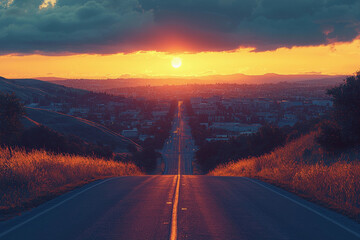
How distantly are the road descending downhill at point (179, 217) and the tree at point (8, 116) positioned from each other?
19.5 m

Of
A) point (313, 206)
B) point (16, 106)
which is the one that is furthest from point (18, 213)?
point (16, 106)

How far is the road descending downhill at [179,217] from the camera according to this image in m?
6.84

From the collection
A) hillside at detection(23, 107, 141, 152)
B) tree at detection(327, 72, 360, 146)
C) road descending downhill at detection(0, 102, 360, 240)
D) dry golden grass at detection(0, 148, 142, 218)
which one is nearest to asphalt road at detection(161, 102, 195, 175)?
hillside at detection(23, 107, 141, 152)

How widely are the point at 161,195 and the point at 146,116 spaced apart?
111 meters

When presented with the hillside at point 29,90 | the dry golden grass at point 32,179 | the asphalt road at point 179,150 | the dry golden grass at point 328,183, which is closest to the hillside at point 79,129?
the asphalt road at point 179,150

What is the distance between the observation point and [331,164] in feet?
51.5

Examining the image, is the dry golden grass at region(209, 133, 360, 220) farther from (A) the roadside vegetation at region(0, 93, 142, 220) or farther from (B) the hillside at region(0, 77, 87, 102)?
(B) the hillside at region(0, 77, 87, 102)

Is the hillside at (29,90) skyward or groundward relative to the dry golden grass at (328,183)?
skyward

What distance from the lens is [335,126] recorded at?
67.7 ft

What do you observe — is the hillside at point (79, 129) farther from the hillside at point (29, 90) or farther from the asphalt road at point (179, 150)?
the hillside at point (29, 90)

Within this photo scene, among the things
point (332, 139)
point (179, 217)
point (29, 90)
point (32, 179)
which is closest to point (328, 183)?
point (179, 217)

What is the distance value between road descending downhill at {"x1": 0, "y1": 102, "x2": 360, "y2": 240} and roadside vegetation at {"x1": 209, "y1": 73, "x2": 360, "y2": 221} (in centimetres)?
90

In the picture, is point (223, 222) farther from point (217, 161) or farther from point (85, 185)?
point (217, 161)

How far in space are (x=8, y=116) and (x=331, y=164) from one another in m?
24.2
